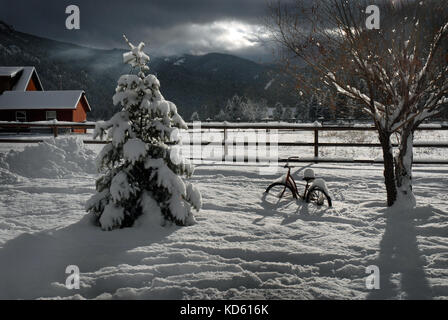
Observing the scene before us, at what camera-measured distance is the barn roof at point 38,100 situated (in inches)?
1427

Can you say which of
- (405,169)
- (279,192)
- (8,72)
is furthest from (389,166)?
(8,72)

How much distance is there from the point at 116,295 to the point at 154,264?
761 mm

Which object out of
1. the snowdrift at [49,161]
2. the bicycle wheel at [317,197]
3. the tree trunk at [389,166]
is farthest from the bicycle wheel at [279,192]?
the snowdrift at [49,161]

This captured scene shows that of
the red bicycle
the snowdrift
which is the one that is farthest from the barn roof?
the red bicycle

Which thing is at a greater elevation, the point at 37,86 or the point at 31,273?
the point at 37,86

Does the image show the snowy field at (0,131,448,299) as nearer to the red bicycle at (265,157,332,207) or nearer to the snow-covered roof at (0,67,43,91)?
the red bicycle at (265,157,332,207)

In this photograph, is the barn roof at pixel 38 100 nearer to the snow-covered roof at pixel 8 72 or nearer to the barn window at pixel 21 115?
the barn window at pixel 21 115

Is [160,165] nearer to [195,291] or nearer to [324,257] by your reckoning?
[195,291]

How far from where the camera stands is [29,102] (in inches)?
1454

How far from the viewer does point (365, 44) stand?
5.70 m

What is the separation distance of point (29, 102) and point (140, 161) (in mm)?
38293

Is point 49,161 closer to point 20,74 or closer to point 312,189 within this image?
point 312,189

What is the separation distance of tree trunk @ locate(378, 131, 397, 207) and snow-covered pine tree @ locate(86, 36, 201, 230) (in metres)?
3.92
